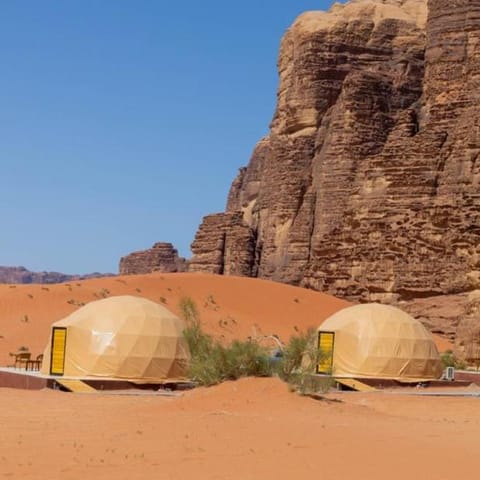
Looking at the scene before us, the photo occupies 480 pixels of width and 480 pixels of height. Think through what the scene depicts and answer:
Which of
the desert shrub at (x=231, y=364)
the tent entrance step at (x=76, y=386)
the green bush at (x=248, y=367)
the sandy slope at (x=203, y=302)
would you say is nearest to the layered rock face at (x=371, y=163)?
the sandy slope at (x=203, y=302)

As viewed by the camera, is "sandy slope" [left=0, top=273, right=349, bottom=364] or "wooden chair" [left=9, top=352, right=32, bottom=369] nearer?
"wooden chair" [left=9, top=352, right=32, bottom=369]

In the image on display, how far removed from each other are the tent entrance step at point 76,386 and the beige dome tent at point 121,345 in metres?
0.79

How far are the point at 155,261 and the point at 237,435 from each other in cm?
7608

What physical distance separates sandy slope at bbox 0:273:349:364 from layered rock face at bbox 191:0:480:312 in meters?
2.50

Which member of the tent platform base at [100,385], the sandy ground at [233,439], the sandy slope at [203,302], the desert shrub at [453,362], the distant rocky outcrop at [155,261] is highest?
the distant rocky outcrop at [155,261]

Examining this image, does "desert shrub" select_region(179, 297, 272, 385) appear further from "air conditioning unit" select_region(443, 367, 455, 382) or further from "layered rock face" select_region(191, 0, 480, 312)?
"layered rock face" select_region(191, 0, 480, 312)

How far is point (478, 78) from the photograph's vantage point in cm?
5175

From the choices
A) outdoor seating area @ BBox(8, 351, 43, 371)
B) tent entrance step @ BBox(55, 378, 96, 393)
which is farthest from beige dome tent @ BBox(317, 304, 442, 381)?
outdoor seating area @ BBox(8, 351, 43, 371)

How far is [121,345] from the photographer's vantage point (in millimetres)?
26406

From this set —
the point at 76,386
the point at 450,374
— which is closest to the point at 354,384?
the point at 450,374

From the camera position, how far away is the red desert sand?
12.8 metres

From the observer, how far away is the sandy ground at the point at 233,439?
12.8 metres

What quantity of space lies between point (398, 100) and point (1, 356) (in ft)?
103

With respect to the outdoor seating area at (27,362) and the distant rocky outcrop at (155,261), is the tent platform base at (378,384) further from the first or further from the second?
the distant rocky outcrop at (155,261)
